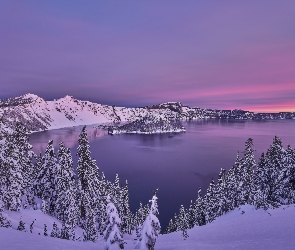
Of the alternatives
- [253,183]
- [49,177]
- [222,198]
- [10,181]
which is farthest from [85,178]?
[253,183]

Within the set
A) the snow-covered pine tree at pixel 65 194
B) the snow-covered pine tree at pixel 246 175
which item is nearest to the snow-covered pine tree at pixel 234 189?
the snow-covered pine tree at pixel 246 175

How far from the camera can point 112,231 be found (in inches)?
543

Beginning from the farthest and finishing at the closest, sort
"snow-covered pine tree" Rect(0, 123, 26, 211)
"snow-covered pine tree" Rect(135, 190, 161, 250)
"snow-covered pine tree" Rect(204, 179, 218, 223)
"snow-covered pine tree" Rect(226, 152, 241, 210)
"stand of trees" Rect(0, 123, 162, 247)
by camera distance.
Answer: "snow-covered pine tree" Rect(204, 179, 218, 223)
"snow-covered pine tree" Rect(226, 152, 241, 210)
"stand of trees" Rect(0, 123, 162, 247)
"snow-covered pine tree" Rect(0, 123, 26, 211)
"snow-covered pine tree" Rect(135, 190, 161, 250)

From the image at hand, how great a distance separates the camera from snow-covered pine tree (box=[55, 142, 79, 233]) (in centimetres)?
2919

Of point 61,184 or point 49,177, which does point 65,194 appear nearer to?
point 61,184

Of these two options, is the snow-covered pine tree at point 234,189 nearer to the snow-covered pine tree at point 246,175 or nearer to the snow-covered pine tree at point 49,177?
the snow-covered pine tree at point 246,175

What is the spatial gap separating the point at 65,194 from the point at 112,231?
18.4m

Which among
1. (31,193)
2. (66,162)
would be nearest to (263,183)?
(66,162)

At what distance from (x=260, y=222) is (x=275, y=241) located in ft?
16.0

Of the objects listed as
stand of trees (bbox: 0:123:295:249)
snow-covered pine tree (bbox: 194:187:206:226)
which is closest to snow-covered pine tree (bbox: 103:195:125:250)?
stand of trees (bbox: 0:123:295:249)

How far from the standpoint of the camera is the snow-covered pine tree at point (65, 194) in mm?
29188

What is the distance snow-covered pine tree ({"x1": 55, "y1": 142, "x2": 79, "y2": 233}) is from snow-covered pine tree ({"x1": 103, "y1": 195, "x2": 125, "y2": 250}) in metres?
16.7

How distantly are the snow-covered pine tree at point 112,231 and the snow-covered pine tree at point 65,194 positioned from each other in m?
16.7

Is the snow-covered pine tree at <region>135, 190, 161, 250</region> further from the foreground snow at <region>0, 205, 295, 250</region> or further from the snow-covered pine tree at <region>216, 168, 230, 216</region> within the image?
the snow-covered pine tree at <region>216, 168, 230, 216</region>
